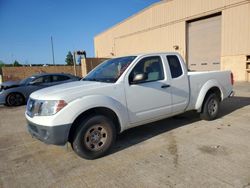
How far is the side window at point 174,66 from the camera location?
4.86 m

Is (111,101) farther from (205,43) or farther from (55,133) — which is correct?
(205,43)

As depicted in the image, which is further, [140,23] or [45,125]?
[140,23]

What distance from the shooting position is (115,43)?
30.9 metres

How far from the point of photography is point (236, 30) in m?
16.0

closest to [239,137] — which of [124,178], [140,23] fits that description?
[124,178]

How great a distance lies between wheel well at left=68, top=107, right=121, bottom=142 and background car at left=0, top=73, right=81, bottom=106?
22.2 ft

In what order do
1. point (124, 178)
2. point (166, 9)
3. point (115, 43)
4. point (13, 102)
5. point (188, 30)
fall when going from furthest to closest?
point (115, 43) → point (166, 9) → point (188, 30) → point (13, 102) → point (124, 178)

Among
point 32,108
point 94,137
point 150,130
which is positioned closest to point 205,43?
point 150,130

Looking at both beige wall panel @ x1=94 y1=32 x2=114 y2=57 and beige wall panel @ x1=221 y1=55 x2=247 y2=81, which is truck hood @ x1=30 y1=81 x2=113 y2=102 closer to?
beige wall panel @ x1=221 y1=55 x2=247 y2=81

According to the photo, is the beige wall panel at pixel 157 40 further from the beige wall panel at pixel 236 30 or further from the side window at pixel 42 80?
the side window at pixel 42 80

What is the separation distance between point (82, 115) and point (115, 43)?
92.7ft

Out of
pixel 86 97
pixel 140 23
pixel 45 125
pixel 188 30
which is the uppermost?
pixel 140 23

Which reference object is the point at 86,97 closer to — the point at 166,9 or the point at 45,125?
the point at 45,125

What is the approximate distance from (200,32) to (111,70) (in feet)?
54.2
